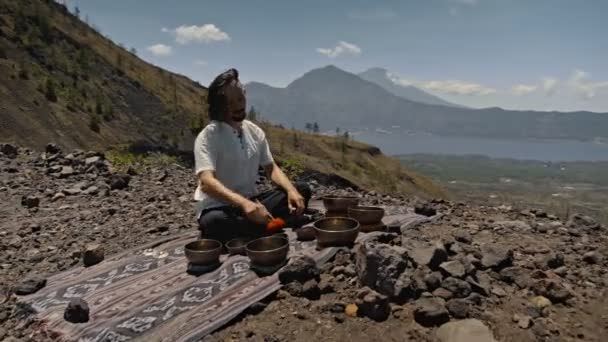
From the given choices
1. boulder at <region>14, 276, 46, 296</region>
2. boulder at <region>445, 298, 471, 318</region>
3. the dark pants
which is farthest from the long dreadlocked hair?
boulder at <region>445, 298, 471, 318</region>

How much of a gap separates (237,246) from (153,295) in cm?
96

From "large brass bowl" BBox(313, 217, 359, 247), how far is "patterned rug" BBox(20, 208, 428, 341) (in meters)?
0.10

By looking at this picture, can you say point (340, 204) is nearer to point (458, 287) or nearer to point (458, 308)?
point (458, 287)

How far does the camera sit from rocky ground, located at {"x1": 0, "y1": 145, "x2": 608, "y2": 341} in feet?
11.1

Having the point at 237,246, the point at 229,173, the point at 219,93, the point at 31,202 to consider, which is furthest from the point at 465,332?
the point at 31,202

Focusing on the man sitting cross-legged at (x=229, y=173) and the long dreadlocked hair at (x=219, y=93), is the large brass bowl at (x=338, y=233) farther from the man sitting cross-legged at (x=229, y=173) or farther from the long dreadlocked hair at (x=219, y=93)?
the long dreadlocked hair at (x=219, y=93)

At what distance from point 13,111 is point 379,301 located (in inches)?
721

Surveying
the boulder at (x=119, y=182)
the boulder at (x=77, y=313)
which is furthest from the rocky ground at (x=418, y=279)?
the boulder at (x=119, y=182)

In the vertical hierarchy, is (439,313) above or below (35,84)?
below

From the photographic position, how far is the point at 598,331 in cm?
333

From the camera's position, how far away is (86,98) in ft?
83.2

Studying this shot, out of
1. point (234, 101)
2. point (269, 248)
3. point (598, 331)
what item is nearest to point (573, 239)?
point (598, 331)

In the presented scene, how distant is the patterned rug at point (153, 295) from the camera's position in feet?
11.3

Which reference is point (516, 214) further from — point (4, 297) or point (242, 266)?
point (4, 297)
